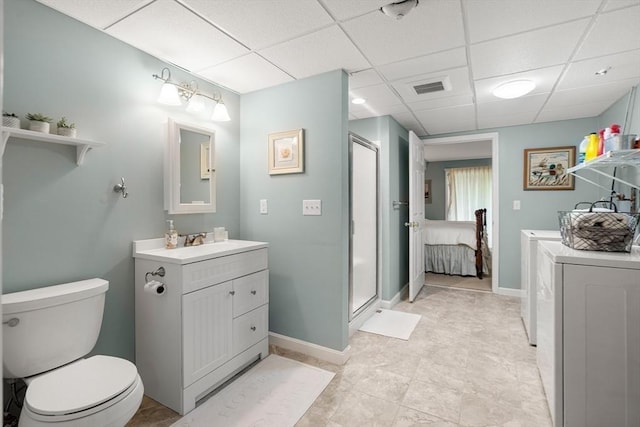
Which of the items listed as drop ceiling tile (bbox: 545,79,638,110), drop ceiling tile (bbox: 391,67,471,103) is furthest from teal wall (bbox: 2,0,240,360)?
drop ceiling tile (bbox: 545,79,638,110)

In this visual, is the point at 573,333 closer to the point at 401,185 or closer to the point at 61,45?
the point at 401,185

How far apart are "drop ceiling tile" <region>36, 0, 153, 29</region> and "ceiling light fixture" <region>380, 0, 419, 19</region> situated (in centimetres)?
117

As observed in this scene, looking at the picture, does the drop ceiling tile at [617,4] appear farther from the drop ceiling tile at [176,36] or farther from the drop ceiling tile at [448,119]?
the drop ceiling tile at [176,36]

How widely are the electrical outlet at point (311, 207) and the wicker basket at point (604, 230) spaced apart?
1536 millimetres

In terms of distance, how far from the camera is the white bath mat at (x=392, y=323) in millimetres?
2742

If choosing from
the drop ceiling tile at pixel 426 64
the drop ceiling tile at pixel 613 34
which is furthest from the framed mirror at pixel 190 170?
the drop ceiling tile at pixel 613 34

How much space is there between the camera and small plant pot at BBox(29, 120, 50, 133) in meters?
1.44

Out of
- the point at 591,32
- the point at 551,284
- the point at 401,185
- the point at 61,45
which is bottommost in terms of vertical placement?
the point at 551,284

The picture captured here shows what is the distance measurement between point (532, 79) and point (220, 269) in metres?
2.72

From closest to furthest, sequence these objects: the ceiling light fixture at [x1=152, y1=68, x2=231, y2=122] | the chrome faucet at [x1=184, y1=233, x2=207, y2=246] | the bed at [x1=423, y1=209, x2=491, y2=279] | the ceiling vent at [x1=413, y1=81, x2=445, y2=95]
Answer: the ceiling light fixture at [x1=152, y1=68, x2=231, y2=122] → the chrome faucet at [x1=184, y1=233, x2=207, y2=246] → the ceiling vent at [x1=413, y1=81, x2=445, y2=95] → the bed at [x1=423, y1=209, x2=491, y2=279]

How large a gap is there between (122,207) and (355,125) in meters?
2.56

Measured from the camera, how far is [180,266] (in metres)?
1.66

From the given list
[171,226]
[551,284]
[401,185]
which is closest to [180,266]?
[171,226]

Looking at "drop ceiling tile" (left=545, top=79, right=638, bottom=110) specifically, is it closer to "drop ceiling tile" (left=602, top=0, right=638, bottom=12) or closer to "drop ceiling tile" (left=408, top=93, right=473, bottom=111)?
"drop ceiling tile" (left=408, top=93, right=473, bottom=111)
